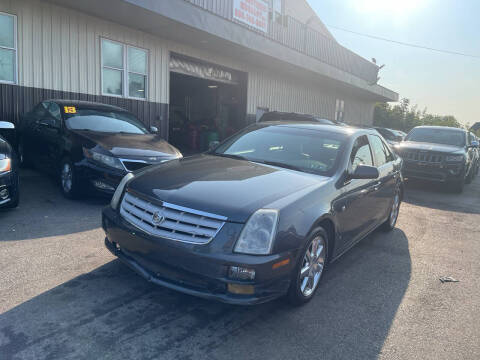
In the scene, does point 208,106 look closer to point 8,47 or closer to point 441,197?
point 8,47

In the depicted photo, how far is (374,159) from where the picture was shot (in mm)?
4984

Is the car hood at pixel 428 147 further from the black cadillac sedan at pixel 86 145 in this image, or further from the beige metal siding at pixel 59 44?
the beige metal siding at pixel 59 44

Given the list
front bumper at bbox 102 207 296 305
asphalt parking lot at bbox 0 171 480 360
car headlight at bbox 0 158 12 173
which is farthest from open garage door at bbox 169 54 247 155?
front bumper at bbox 102 207 296 305

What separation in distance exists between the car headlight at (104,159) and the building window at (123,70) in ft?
16.5

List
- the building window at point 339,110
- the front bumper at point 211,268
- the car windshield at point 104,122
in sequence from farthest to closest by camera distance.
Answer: the building window at point 339,110 < the car windshield at point 104,122 < the front bumper at point 211,268

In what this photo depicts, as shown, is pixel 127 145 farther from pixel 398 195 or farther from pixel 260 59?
pixel 260 59

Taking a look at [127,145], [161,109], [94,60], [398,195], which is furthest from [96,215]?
[161,109]

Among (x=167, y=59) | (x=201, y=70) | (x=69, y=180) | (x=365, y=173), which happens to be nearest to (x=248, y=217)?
(x=365, y=173)

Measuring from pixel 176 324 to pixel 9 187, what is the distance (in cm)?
340

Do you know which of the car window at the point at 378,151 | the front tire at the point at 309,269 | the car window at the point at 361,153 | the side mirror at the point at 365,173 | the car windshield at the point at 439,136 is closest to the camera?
the front tire at the point at 309,269

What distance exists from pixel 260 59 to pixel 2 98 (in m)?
8.73

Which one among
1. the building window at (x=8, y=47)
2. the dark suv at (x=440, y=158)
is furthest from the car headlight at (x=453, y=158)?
the building window at (x=8, y=47)

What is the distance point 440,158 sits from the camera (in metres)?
9.74

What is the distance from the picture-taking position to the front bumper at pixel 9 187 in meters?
4.89
